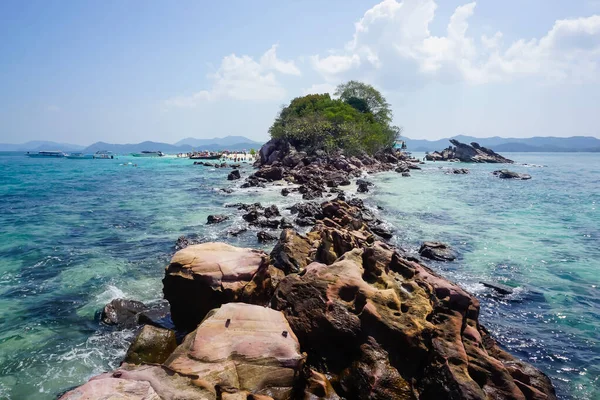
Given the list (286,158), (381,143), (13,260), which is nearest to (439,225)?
(13,260)

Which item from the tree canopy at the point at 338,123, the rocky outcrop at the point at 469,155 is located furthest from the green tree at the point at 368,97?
the rocky outcrop at the point at 469,155

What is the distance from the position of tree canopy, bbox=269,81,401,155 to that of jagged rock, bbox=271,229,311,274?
165 feet

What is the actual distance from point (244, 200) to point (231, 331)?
27.5 m

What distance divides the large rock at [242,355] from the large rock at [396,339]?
3.46 feet

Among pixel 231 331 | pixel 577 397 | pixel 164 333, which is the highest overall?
pixel 231 331

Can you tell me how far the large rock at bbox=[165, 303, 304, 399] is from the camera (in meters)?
5.91

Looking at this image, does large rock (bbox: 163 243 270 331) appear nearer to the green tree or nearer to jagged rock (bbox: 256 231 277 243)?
jagged rock (bbox: 256 231 277 243)

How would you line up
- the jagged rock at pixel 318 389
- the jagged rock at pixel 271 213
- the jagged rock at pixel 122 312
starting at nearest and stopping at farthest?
the jagged rock at pixel 318 389 → the jagged rock at pixel 122 312 → the jagged rock at pixel 271 213

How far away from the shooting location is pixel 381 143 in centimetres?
8062

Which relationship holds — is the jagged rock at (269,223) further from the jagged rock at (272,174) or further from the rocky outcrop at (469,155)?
the rocky outcrop at (469,155)

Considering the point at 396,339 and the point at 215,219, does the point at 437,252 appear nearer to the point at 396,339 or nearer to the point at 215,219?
the point at 396,339

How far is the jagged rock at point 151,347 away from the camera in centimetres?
804

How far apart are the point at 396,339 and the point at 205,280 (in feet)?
16.9

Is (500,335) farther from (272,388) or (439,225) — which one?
(439,225)
